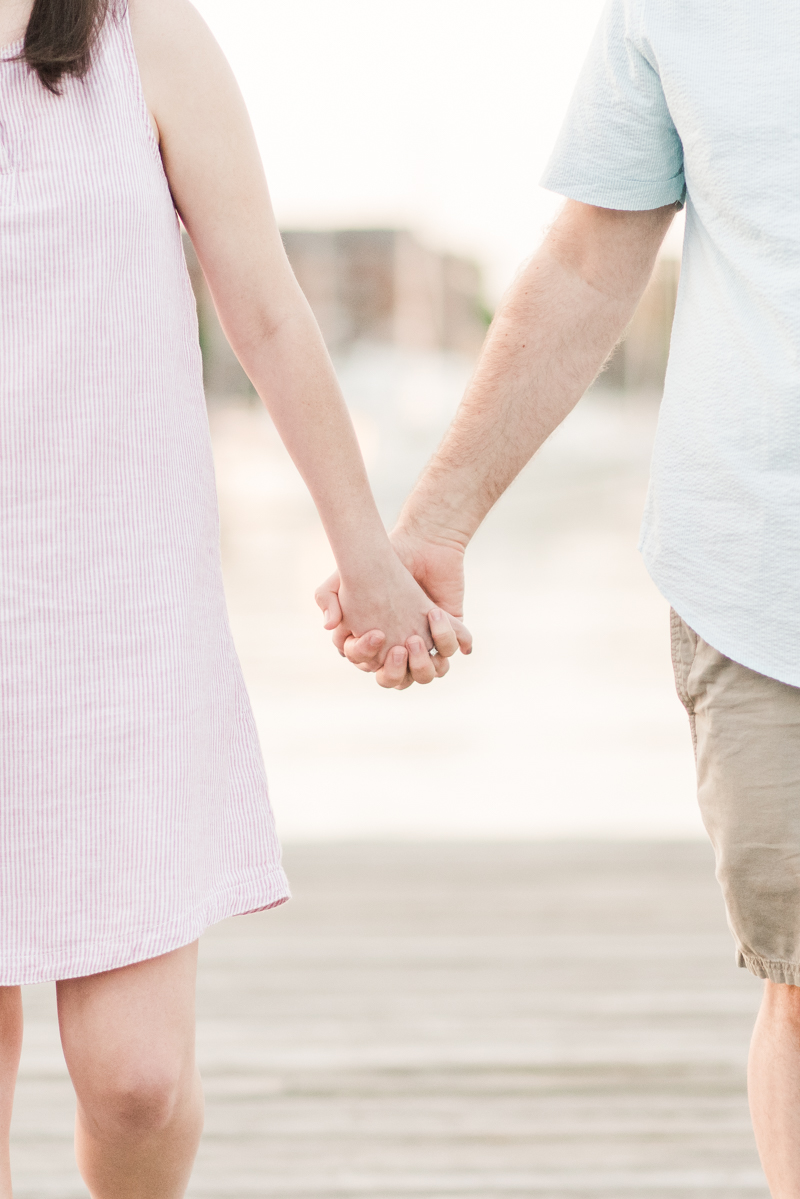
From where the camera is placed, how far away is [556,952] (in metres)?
3.18

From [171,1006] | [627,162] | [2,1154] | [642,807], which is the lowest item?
[642,807]

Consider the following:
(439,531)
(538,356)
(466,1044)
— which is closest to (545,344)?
(538,356)

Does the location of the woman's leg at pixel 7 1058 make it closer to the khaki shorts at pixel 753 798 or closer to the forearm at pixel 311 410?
the forearm at pixel 311 410

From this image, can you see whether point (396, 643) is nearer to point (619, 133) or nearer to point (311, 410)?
point (311, 410)

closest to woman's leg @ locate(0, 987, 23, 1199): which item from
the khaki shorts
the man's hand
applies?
the man's hand

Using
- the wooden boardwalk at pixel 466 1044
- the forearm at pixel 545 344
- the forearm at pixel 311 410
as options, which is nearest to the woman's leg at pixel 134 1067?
the forearm at pixel 311 410

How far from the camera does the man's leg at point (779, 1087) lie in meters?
1.49

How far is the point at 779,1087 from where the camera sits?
4.94ft

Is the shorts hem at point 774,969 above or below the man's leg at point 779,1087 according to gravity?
above

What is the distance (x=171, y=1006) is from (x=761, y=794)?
57cm

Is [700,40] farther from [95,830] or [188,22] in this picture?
[95,830]

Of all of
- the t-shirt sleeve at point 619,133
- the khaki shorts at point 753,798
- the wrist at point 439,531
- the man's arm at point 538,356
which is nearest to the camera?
the khaki shorts at point 753,798

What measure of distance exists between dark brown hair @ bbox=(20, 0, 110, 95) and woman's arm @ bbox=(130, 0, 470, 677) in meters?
0.06

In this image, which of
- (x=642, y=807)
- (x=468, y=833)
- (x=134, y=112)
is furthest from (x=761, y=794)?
(x=642, y=807)
